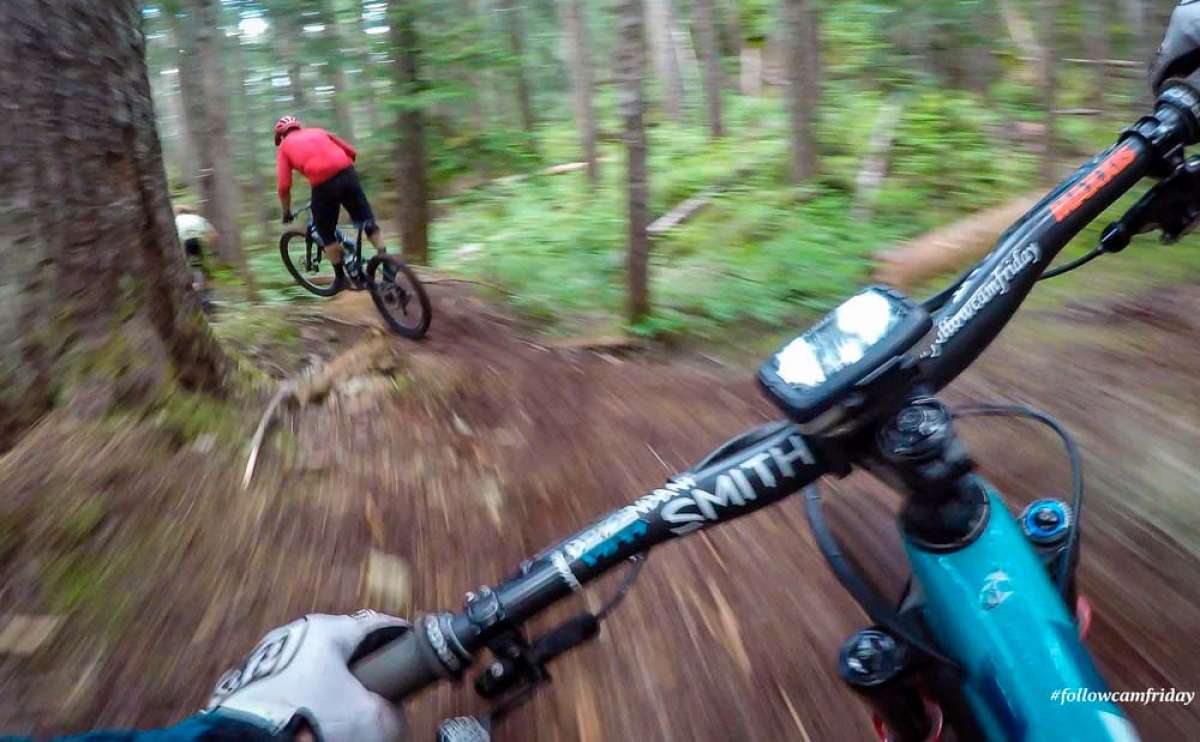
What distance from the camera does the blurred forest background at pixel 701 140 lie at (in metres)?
9.73

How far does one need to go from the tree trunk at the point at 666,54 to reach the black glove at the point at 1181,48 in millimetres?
22256

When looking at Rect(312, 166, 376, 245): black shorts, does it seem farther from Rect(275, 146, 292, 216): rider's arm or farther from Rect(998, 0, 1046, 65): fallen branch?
Rect(998, 0, 1046, 65): fallen branch

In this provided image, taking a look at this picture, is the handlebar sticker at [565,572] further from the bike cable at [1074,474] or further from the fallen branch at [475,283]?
the fallen branch at [475,283]

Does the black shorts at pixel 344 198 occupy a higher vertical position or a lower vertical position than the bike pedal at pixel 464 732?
lower

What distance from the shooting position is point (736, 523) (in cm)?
333

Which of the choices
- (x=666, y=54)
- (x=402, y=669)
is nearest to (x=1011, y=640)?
(x=402, y=669)

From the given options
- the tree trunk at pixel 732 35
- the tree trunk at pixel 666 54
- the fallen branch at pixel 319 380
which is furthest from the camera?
the tree trunk at pixel 732 35

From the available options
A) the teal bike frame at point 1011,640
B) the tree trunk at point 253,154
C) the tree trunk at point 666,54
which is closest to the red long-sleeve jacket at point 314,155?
the teal bike frame at point 1011,640

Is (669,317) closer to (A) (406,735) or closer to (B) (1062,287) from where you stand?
(B) (1062,287)

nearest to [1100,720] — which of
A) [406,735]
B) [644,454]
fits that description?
[406,735]

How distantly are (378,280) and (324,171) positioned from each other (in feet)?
4.65

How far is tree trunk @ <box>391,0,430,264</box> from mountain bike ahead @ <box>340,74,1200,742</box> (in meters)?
10.8

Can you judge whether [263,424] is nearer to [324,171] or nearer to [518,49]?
[324,171]

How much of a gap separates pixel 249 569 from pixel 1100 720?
2.55m
